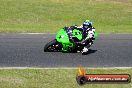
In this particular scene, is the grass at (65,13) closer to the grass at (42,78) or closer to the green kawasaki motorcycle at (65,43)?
the green kawasaki motorcycle at (65,43)

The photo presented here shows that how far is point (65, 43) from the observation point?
1669cm

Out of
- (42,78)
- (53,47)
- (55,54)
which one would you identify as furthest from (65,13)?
(42,78)

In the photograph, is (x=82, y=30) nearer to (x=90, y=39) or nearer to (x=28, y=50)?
(x=90, y=39)

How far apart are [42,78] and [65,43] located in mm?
4166

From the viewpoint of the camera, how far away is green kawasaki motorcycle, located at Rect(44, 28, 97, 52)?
16.7 m

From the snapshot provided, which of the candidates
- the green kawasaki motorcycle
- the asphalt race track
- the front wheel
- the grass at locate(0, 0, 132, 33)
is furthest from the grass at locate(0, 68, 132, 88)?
the grass at locate(0, 0, 132, 33)

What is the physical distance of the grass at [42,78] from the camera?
39.8ft

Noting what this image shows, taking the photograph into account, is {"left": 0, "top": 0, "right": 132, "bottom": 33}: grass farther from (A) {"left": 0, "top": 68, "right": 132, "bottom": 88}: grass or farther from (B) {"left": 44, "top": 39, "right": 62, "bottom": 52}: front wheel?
(A) {"left": 0, "top": 68, "right": 132, "bottom": 88}: grass

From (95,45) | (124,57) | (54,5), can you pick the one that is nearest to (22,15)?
(54,5)

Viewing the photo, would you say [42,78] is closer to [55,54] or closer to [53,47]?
[55,54]

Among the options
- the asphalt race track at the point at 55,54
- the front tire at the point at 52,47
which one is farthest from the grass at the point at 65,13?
the front tire at the point at 52,47

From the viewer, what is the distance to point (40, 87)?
39.2ft

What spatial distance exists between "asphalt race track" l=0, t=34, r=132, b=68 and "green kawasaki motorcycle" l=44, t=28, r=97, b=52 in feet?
0.79

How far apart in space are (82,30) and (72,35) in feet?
1.84
